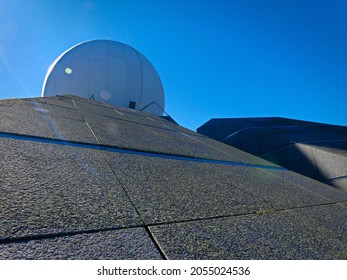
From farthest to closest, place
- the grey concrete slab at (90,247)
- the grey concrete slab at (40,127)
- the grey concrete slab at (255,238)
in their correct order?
the grey concrete slab at (40,127) → the grey concrete slab at (255,238) → the grey concrete slab at (90,247)

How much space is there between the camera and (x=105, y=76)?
13.0 meters

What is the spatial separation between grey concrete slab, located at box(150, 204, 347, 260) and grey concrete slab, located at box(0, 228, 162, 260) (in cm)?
9

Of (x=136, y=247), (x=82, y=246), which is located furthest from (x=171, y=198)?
(x=82, y=246)

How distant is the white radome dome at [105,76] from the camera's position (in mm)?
12922

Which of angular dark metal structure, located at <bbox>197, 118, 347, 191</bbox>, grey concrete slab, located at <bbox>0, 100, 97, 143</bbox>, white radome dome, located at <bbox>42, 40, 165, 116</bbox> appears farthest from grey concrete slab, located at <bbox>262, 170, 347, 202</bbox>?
white radome dome, located at <bbox>42, 40, 165, 116</bbox>

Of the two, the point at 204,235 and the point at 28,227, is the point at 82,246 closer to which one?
the point at 28,227

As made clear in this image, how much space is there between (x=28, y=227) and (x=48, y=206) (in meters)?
0.17

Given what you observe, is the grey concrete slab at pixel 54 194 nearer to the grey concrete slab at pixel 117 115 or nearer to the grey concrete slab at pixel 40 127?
the grey concrete slab at pixel 40 127

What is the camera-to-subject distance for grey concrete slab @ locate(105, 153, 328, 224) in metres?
1.36

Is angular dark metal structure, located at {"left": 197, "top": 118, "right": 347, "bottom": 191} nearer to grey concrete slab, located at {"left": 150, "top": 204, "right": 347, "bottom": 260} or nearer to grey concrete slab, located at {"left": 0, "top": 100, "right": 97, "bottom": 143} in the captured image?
grey concrete slab, located at {"left": 150, "top": 204, "right": 347, "bottom": 260}

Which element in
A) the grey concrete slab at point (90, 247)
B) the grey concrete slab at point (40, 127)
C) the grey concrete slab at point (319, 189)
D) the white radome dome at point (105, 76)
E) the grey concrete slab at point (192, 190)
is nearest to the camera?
the grey concrete slab at point (90, 247)

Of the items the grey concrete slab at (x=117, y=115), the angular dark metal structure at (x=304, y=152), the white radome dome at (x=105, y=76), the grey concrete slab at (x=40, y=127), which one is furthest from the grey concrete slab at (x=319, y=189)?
the white radome dome at (x=105, y=76)

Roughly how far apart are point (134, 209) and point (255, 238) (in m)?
0.66

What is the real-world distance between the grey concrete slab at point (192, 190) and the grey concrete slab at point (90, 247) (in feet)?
0.59
